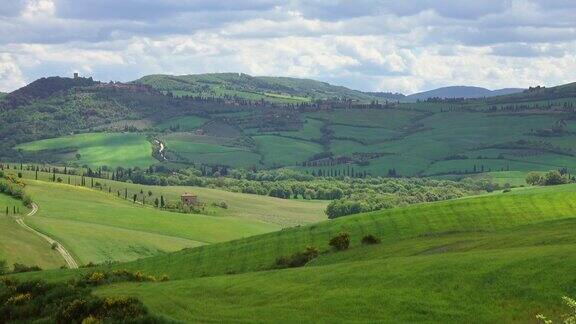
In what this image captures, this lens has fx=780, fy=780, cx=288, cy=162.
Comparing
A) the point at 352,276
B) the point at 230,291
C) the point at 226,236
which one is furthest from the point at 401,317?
the point at 226,236

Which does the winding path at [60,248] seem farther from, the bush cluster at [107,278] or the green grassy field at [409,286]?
the bush cluster at [107,278]

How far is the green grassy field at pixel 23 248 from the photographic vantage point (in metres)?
127

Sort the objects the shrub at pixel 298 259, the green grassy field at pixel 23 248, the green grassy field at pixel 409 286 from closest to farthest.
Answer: the green grassy field at pixel 409 286 → the shrub at pixel 298 259 → the green grassy field at pixel 23 248

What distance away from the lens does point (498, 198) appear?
12200cm

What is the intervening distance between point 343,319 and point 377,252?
33002 millimetres

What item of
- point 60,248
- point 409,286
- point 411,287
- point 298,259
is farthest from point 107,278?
point 60,248

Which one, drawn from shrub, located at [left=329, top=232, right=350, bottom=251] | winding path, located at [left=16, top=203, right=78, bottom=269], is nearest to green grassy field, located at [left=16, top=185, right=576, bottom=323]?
shrub, located at [left=329, top=232, right=350, bottom=251]

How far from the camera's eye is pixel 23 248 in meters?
135

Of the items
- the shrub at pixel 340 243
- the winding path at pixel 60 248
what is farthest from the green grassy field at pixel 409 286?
the winding path at pixel 60 248

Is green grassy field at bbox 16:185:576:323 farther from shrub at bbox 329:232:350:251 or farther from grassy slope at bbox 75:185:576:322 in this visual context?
shrub at bbox 329:232:350:251

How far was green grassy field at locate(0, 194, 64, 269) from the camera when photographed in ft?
418

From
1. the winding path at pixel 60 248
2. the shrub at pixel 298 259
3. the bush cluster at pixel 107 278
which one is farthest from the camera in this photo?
the winding path at pixel 60 248

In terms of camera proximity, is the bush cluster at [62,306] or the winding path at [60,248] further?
the winding path at [60,248]

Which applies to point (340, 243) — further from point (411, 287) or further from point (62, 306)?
point (62, 306)
